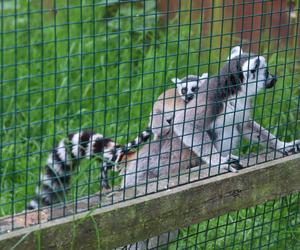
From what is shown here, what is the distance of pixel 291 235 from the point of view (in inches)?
142

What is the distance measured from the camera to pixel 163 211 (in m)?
2.72

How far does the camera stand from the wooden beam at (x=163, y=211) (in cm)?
244

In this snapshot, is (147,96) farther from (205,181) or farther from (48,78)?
(205,181)

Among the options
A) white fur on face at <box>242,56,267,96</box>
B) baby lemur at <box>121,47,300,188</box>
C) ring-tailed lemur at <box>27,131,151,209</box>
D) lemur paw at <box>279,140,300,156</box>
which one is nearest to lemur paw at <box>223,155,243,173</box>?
baby lemur at <box>121,47,300,188</box>

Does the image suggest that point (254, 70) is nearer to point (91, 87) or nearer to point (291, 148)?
point (291, 148)

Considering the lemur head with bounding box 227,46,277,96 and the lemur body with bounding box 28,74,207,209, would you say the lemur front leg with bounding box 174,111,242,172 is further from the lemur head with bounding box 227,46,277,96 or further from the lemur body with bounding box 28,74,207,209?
the lemur head with bounding box 227,46,277,96

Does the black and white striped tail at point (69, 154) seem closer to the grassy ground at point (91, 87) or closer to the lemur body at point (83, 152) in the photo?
the lemur body at point (83, 152)

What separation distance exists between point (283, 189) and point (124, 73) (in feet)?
9.35

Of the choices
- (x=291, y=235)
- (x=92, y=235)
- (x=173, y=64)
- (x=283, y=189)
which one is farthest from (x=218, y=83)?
(x=173, y=64)

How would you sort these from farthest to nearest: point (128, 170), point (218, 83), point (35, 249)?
point (128, 170) < point (218, 83) < point (35, 249)

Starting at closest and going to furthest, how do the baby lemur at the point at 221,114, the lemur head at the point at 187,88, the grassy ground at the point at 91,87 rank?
1. the baby lemur at the point at 221,114
2. the lemur head at the point at 187,88
3. the grassy ground at the point at 91,87

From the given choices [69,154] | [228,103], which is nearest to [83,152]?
[69,154]

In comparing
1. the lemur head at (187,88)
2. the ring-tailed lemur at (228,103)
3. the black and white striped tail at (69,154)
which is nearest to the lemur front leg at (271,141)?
the ring-tailed lemur at (228,103)

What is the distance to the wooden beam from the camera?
7.99 feet
